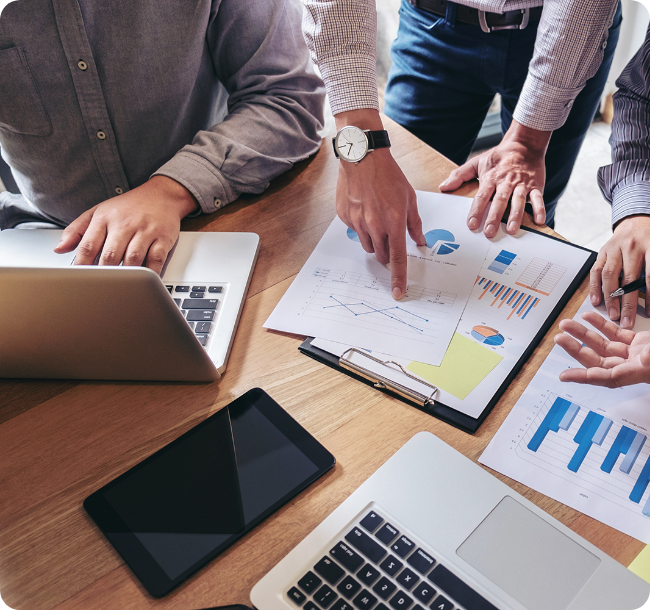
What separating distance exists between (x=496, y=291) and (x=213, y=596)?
0.51 m

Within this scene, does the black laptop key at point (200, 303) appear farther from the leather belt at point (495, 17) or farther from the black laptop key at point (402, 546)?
the leather belt at point (495, 17)

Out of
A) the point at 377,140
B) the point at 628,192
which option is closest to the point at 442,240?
the point at 377,140

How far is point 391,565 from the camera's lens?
488 mm

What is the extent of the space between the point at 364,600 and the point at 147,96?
0.84 metres

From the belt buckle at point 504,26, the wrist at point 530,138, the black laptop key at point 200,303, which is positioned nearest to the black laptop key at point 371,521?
the black laptop key at point 200,303

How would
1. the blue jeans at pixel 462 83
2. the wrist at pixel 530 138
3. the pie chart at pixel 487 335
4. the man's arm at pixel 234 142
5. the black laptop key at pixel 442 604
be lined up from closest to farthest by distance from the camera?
the black laptop key at pixel 442 604, the pie chart at pixel 487 335, the man's arm at pixel 234 142, the wrist at pixel 530 138, the blue jeans at pixel 462 83

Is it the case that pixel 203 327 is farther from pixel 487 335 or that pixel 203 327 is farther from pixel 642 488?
pixel 642 488

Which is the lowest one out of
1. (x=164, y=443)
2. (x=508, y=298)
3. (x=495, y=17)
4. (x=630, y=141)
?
(x=164, y=443)

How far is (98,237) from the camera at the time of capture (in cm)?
78

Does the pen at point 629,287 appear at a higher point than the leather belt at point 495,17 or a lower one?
lower

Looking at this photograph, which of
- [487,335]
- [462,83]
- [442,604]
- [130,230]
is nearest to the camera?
[442,604]

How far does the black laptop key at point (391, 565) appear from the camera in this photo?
1.59 ft

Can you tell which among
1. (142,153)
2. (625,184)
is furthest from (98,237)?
(625,184)

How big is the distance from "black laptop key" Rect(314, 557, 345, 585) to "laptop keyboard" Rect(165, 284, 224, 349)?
1.02 ft
